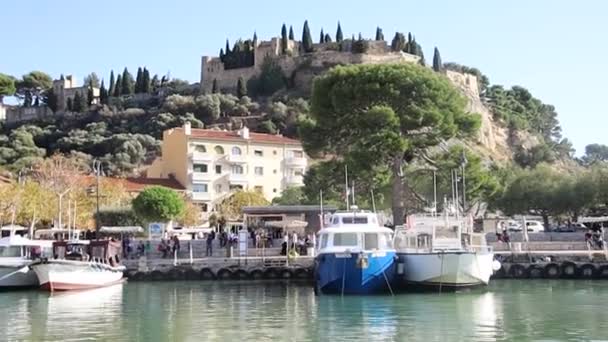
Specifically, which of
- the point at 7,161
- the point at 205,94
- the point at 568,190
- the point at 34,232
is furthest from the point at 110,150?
the point at 568,190

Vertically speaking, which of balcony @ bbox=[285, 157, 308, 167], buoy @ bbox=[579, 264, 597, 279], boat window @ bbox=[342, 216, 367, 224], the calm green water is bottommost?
the calm green water

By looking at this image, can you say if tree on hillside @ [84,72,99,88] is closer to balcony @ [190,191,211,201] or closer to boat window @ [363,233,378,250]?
balcony @ [190,191,211,201]

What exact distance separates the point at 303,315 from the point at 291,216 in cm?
2708

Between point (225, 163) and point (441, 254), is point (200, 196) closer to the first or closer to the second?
point (225, 163)

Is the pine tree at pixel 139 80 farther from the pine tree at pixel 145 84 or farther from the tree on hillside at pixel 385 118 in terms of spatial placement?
the tree on hillside at pixel 385 118

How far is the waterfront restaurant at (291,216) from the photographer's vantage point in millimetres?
55844

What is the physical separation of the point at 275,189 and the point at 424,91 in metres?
49.7

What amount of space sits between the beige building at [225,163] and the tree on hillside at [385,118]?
4091cm

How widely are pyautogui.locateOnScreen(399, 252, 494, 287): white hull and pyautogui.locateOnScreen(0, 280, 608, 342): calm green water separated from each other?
0.76m

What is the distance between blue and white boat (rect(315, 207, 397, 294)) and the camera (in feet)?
118

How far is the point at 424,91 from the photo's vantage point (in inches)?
2073

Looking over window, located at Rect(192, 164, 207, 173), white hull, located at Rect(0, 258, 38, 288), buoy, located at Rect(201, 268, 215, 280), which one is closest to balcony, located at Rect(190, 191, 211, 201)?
window, located at Rect(192, 164, 207, 173)

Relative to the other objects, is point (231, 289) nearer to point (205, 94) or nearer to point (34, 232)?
point (34, 232)

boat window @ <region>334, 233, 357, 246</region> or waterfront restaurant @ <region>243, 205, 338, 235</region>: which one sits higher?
waterfront restaurant @ <region>243, 205, 338, 235</region>
